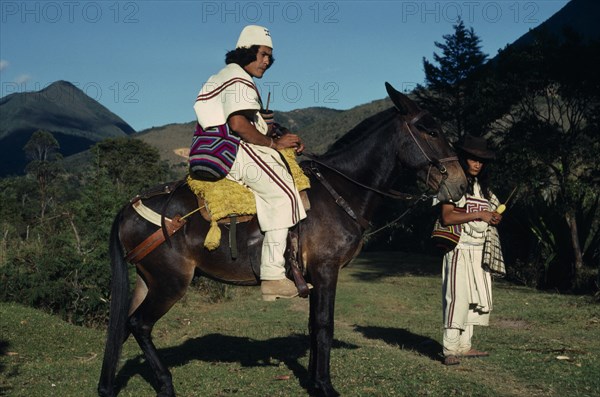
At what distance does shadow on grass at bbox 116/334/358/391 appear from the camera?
7305 millimetres

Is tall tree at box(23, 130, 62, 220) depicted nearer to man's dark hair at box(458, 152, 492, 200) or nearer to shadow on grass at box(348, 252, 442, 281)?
shadow on grass at box(348, 252, 442, 281)

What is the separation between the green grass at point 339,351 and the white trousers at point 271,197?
1.41 m

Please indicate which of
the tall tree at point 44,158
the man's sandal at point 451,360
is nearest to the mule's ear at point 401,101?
the man's sandal at point 451,360

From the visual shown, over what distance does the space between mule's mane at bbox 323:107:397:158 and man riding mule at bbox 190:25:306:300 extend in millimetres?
646

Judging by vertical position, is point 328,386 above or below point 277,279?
below

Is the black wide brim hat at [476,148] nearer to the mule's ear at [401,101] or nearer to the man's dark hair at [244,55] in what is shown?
the mule's ear at [401,101]

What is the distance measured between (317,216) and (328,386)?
1617mm

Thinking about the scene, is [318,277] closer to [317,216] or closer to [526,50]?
[317,216]

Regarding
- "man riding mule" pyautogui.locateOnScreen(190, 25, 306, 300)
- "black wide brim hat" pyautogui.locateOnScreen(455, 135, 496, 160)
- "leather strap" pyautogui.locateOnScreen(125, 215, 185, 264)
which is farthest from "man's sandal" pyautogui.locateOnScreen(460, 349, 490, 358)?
"leather strap" pyautogui.locateOnScreen(125, 215, 185, 264)

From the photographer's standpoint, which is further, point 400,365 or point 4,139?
point 4,139

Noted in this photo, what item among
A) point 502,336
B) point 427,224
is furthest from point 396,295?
point 427,224

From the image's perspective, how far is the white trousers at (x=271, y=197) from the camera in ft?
19.3

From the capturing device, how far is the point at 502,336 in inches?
396

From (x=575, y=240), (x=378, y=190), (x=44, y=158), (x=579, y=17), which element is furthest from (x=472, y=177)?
(x=579, y=17)
